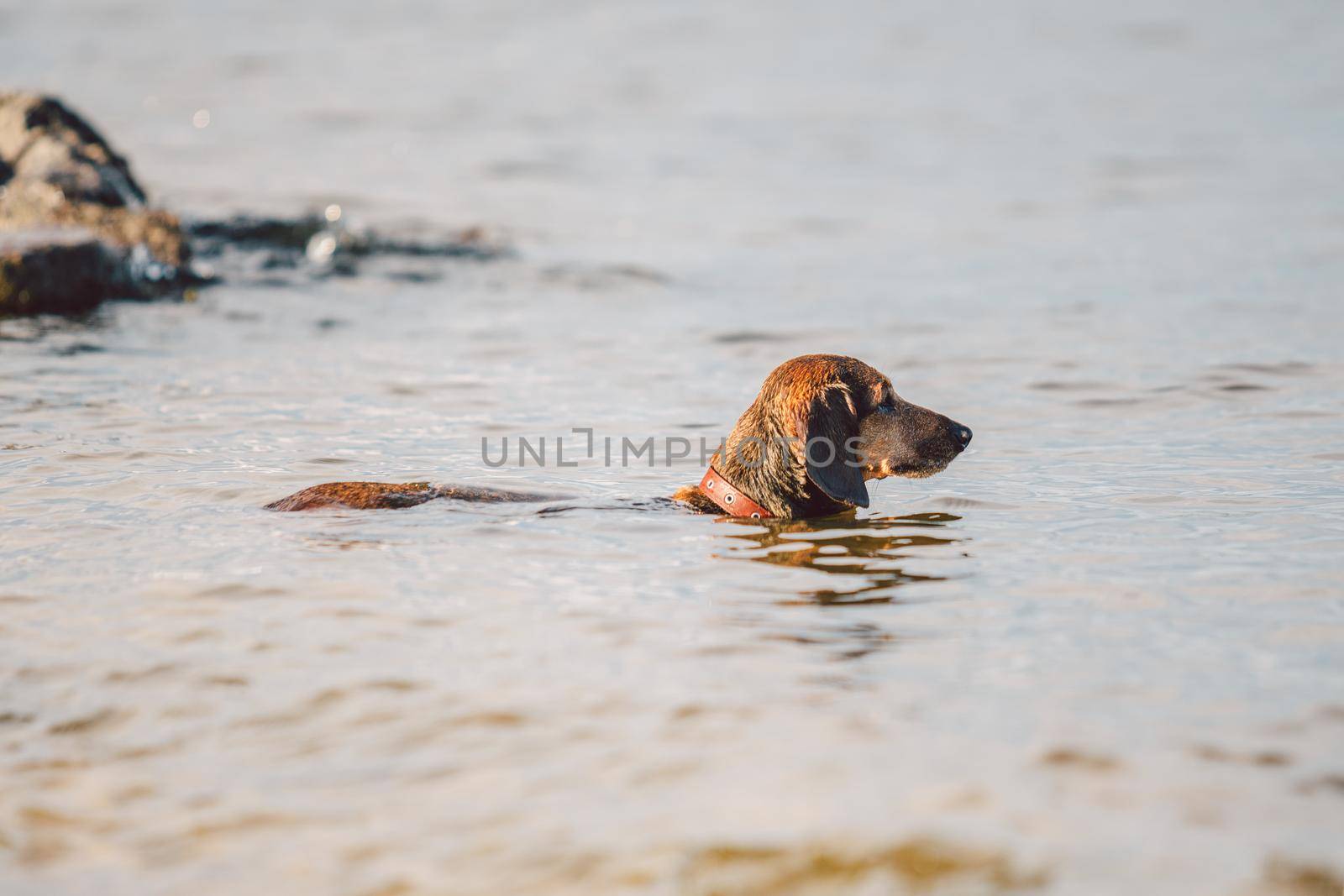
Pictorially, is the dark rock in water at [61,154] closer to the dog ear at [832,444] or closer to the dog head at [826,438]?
the dog head at [826,438]

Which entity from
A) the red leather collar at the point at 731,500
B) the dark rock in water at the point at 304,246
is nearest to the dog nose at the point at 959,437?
the red leather collar at the point at 731,500

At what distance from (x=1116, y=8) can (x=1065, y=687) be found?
141 feet

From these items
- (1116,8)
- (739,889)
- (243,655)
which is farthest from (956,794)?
(1116,8)

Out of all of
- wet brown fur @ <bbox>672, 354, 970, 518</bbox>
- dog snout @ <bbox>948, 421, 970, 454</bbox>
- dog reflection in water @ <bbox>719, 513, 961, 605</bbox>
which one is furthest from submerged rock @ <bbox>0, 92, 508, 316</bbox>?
dog snout @ <bbox>948, 421, 970, 454</bbox>

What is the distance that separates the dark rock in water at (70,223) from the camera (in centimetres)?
1264

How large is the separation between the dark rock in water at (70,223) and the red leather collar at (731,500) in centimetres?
833

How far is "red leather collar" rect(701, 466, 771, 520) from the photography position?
22.9 ft

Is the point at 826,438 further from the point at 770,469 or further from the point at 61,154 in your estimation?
the point at 61,154

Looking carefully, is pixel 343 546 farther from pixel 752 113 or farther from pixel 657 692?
pixel 752 113

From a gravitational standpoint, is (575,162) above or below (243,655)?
above

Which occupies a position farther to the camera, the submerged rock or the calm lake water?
the submerged rock

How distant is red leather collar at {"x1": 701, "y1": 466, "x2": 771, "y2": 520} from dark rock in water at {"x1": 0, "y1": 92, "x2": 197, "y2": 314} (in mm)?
8327

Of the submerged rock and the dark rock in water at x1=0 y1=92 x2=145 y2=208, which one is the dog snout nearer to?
the submerged rock

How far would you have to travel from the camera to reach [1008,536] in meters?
6.77
